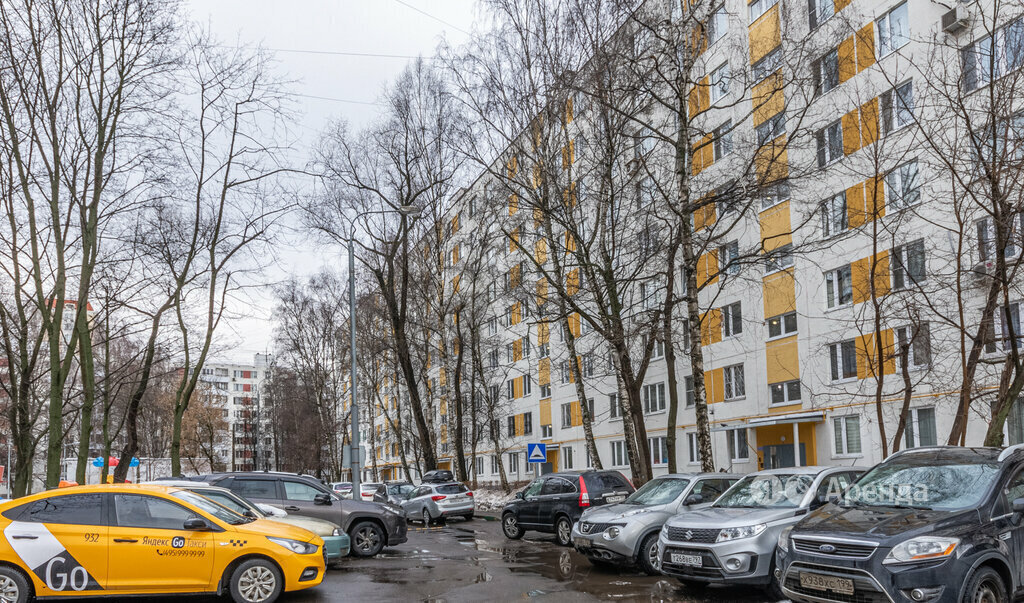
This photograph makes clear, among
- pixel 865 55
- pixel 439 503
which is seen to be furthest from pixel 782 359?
pixel 439 503

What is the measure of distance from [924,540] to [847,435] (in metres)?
21.2

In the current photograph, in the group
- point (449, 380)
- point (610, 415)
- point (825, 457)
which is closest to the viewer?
point (825, 457)

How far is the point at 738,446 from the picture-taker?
3291 centimetres

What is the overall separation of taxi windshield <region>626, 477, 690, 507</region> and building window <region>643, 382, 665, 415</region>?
2411 cm

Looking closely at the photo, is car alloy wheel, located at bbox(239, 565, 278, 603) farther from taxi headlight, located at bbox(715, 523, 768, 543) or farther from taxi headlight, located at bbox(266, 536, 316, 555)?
taxi headlight, located at bbox(715, 523, 768, 543)

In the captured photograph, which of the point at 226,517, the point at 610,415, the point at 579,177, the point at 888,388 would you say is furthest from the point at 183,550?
the point at 610,415

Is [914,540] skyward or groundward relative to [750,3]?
groundward

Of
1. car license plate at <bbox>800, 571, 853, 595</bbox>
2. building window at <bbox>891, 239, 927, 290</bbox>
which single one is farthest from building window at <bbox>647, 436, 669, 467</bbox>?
car license plate at <bbox>800, 571, 853, 595</bbox>

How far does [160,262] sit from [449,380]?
2972 centimetres

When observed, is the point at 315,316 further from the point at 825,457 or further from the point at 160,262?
the point at 825,457

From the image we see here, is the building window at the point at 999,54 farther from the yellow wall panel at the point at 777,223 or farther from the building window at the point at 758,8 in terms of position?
the building window at the point at 758,8

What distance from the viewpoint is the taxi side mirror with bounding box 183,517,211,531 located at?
990 cm

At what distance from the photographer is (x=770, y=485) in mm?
11422

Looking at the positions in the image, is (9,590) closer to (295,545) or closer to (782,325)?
(295,545)
